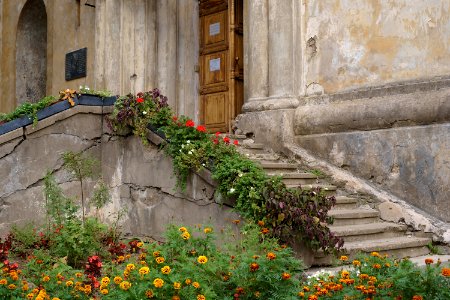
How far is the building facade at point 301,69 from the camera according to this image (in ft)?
23.1

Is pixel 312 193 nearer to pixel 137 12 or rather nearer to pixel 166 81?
pixel 166 81

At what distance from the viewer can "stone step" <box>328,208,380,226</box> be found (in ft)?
21.4

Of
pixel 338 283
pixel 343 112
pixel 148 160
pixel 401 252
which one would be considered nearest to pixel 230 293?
pixel 338 283

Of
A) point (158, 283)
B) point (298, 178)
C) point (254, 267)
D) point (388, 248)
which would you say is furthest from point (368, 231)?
point (158, 283)

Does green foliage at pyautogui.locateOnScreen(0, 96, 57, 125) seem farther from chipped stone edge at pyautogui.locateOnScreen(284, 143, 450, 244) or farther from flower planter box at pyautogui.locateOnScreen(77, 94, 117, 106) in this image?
chipped stone edge at pyautogui.locateOnScreen(284, 143, 450, 244)

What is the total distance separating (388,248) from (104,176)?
371cm

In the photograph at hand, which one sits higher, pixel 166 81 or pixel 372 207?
pixel 166 81

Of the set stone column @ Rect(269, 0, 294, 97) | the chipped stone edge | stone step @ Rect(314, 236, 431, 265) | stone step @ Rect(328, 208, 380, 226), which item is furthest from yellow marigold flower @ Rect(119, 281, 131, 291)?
stone column @ Rect(269, 0, 294, 97)

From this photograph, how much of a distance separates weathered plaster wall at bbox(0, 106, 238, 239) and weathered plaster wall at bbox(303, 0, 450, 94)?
8.88ft

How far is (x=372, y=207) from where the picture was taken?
718 cm

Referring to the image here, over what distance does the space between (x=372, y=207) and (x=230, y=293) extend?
12.5ft

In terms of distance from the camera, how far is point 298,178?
24.2ft

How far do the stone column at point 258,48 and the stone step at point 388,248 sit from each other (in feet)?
10.6

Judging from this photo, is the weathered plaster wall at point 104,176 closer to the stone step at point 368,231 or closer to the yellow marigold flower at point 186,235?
the stone step at point 368,231
